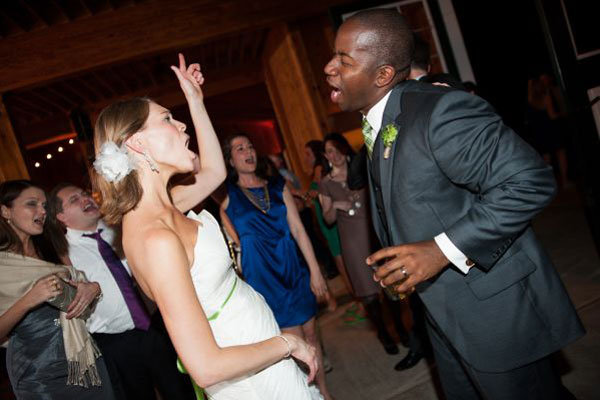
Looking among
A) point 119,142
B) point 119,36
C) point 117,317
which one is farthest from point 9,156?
point 119,142

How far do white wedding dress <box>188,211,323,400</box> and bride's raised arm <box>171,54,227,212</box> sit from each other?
0.35 metres

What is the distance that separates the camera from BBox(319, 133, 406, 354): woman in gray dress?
3320 millimetres

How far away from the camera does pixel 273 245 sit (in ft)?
9.57

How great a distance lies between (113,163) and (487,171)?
117 centimetres

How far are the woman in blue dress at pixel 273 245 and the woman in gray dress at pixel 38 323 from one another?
1.01 m

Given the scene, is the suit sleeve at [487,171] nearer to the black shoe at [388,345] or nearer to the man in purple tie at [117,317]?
the man in purple tie at [117,317]

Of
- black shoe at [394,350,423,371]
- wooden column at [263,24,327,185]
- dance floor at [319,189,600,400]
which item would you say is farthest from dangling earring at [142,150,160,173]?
wooden column at [263,24,327,185]

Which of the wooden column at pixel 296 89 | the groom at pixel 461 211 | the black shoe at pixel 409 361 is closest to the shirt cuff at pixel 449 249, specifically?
the groom at pixel 461 211

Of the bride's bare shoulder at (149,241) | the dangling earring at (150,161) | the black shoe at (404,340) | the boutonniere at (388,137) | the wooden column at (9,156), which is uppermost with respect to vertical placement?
the wooden column at (9,156)

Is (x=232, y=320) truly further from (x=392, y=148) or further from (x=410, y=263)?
(x=392, y=148)

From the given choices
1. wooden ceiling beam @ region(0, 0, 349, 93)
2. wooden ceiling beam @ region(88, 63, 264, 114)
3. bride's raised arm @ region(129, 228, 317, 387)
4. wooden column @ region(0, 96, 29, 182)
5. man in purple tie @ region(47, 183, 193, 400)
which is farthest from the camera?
wooden ceiling beam @ region(88, 63, 264, 114)

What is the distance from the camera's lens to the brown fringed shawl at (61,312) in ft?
6.68

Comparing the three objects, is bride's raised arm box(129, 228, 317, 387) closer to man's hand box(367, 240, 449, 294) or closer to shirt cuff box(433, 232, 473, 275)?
man's hand box(367, 240, 449, 294)

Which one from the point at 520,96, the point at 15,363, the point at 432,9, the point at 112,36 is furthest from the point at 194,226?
the point at 520,96
